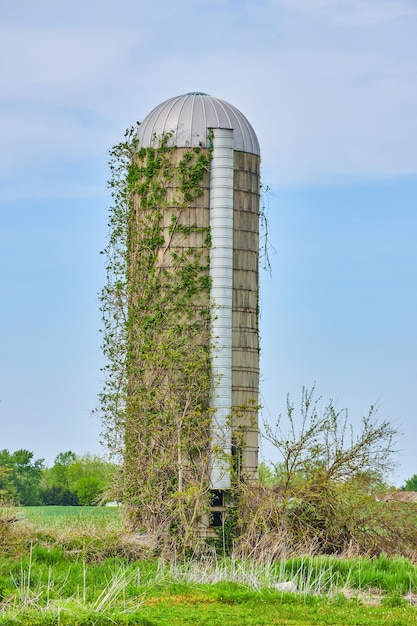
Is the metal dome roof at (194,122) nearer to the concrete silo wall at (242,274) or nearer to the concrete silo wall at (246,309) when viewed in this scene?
the concrete silo wall at (242,274)

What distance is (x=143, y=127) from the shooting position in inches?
979

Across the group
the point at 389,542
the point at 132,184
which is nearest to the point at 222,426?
the point at 389,542

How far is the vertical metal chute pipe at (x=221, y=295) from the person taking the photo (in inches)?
910

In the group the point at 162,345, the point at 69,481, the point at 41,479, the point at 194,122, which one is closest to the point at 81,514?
the point at 162,345

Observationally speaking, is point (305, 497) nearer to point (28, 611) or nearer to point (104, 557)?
point (104, 557)

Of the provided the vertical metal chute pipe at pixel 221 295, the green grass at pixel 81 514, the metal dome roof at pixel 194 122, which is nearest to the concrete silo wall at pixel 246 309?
the vertical metal chute pipe at pixel 221 295

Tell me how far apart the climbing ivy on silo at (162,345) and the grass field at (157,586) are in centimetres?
188

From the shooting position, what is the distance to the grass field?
13.0 m

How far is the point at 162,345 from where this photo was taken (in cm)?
2317

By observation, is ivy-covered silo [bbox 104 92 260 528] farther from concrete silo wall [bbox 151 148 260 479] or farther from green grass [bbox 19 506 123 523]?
green grass [bbox 19 506 123 523]

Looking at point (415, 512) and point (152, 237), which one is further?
point (152, 237)

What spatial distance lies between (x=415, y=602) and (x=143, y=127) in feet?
43.3

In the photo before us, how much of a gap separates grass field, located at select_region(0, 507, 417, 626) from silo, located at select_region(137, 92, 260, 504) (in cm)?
338

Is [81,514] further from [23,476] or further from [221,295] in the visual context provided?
[23,476]
